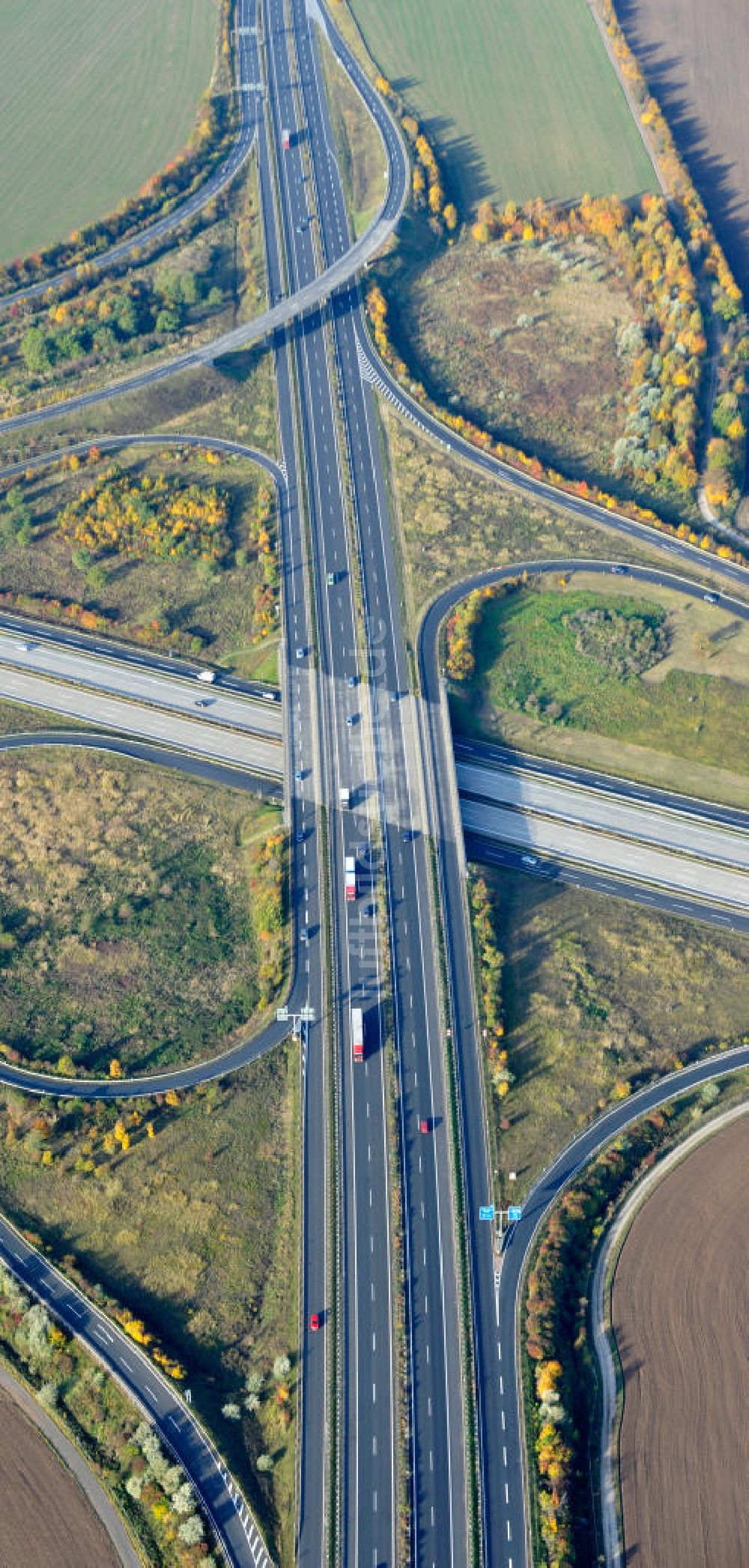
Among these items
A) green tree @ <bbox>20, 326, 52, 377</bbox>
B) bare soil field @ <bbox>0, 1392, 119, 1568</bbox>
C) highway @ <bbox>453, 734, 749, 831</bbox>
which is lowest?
bare soil field @ <bbox>0, 1392, 119, 1568</bbox>

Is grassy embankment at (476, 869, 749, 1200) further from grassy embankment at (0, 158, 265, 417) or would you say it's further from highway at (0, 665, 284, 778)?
grassy embankment at (0, 158, 265, 417)

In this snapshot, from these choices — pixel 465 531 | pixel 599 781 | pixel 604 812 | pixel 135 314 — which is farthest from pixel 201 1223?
pixel 135 314

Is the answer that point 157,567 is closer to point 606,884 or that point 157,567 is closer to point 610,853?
point 610,853

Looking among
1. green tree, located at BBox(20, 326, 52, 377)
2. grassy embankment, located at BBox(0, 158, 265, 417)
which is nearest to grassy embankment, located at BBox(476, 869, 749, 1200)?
grassy embankment, located at BBox(0, 158, 265, 417)

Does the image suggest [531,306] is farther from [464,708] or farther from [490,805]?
[490,805]

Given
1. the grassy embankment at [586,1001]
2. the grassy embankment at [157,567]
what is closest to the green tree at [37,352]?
the grassy embankment at [157,567]

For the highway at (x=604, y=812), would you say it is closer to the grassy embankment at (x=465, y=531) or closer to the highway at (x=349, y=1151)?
the highway at (x=349, y=1151)
